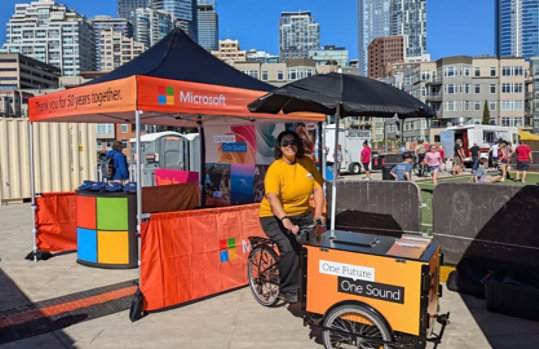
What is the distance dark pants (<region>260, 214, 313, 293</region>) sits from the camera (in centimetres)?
488

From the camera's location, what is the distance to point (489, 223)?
5750 mm

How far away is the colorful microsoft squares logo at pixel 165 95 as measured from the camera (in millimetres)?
5355

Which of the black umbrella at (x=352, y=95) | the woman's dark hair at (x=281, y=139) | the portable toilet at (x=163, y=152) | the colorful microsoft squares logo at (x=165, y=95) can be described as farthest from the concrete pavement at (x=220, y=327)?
the portable toilet at (x=163, y=152)

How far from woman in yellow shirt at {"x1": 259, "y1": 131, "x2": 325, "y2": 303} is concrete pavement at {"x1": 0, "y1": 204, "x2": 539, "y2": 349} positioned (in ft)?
1.58

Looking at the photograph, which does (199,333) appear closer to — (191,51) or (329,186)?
(329,186)

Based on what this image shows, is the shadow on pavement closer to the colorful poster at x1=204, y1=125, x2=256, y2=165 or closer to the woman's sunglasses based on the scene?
the woman's sunglasses

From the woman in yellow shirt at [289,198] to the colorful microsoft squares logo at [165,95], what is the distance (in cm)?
153

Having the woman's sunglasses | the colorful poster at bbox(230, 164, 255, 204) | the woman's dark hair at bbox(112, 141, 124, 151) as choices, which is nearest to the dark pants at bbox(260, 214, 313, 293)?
the woman's sunglasses

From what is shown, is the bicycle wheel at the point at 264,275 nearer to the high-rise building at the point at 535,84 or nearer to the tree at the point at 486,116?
the tree at the point at 486,116

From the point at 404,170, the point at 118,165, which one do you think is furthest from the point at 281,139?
the point at 404,170

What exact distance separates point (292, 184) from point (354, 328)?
5.49 ft

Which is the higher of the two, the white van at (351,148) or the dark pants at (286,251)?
the white van at (351,148)

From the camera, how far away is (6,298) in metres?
5.64

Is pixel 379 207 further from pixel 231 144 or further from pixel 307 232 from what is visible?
pixel 231 144
